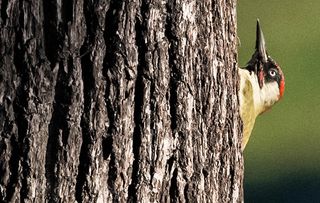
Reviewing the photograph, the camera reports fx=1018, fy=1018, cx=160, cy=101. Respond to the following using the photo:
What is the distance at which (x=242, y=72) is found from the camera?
5.62 m

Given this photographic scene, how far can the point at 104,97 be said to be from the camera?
9.91 feet

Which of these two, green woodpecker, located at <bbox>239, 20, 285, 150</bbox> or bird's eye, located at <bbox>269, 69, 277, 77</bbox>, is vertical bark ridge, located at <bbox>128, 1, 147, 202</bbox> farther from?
bird's eye, located at <bbox>269, 69, 277, 77</bbox>

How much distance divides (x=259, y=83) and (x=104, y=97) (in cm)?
297

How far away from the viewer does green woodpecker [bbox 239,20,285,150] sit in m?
5.48

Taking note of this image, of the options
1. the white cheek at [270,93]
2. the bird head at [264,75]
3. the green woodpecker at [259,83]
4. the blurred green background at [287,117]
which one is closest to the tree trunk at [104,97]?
the green woodpecker at [259,83]

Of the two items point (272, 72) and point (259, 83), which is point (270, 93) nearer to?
point (272, 72)

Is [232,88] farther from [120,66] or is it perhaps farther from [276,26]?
[276,26]

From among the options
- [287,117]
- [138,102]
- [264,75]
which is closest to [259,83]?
[264,75]

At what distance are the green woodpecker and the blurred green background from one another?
2536mm

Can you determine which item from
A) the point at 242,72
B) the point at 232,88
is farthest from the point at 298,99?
the point at 232,88

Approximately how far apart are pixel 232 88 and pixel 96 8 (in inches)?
24.0

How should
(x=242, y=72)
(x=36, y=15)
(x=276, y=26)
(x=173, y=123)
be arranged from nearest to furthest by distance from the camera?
(x=36, y=15) → (x=173, y=123) → (x=242, y=72) → (x=276, y=26)

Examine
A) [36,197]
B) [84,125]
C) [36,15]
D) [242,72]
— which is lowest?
[36,197]

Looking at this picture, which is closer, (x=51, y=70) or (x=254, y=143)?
(x=51, y=70)
